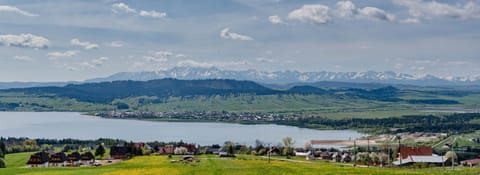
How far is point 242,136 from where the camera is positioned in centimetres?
18650

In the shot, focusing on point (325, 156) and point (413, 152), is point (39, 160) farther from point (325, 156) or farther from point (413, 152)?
point (413, 152)

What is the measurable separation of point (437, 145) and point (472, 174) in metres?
121

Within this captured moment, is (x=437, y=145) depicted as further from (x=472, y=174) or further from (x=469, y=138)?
(x=472, y=174)

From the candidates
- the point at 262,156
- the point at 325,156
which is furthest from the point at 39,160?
the point at 325,156

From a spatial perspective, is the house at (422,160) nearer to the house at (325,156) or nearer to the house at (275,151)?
the house at (325,156)

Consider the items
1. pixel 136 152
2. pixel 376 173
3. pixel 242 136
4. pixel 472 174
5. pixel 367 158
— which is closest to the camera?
pixel 472 174

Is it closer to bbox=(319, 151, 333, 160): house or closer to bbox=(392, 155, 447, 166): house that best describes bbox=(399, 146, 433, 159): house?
bbox=(392, 155, 447, 166): house

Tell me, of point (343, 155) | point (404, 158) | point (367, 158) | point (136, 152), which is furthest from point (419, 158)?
point (136, 152)

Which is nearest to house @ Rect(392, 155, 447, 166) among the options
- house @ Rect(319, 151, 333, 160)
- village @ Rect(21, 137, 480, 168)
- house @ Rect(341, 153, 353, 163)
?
village @ Rect(21, 137, 480, 168)

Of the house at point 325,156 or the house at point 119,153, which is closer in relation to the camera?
the house at point 119,153

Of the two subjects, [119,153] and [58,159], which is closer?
[58,159]

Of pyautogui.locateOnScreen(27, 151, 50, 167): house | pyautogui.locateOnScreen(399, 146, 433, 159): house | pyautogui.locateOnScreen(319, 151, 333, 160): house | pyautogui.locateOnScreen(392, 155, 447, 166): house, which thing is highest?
pyautogui.locateOnScreen(399, 146, 433, 159): house

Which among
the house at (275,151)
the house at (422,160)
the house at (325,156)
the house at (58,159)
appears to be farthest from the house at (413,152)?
the house at (58,159)

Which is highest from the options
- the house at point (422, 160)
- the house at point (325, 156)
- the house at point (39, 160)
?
the house at point (422, 160)
